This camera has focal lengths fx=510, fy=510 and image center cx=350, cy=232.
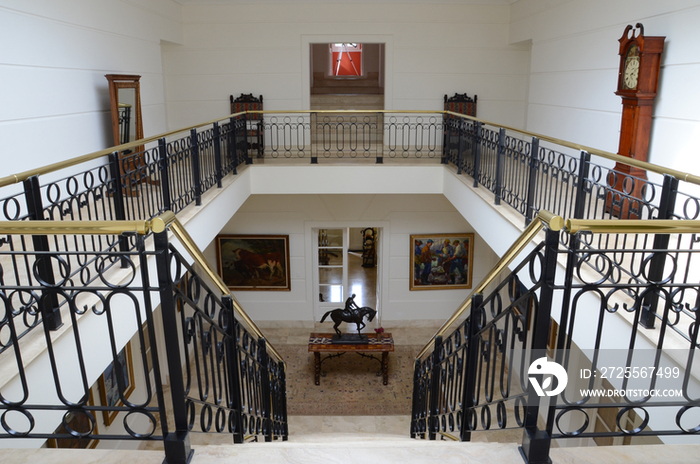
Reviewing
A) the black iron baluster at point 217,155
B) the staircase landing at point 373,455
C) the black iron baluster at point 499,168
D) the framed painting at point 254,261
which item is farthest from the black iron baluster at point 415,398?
the framed painting at point 254,261

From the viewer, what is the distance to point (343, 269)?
12.2m

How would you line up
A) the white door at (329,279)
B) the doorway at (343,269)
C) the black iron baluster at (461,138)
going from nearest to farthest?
the black iron baluster at (461,138)
the white door at (329,279)
the doorway at (343,269)

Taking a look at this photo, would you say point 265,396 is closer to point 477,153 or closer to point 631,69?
point 477,153

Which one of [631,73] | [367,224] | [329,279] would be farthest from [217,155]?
[329,279]

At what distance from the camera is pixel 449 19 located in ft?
35.0

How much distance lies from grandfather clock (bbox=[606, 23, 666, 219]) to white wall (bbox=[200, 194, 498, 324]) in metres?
5.68

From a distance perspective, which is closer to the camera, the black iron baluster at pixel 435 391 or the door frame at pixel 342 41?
the black iron baluster at pixel 435 391

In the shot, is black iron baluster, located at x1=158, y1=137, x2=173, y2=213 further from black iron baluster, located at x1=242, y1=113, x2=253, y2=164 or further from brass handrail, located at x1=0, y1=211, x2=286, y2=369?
black iron baluster, located at x1=242, y1=113, x2=253, y2=164

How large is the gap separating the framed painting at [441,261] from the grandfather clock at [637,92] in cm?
587

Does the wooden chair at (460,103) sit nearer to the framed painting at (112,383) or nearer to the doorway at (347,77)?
the doorway at (347,77)

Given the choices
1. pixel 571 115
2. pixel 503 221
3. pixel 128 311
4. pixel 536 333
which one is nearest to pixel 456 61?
pixel 571 115

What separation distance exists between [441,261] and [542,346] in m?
9.99

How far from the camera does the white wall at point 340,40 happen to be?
10.6 m

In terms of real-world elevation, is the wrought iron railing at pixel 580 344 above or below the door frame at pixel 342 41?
below
